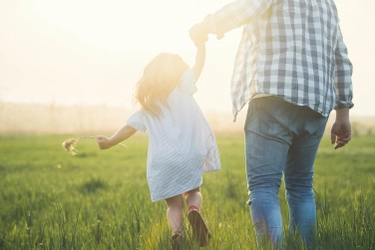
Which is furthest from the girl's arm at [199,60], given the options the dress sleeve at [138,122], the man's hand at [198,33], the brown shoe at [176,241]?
the brown shoe at [176,241]

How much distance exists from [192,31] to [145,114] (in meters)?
0.65

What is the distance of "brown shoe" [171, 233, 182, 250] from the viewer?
2.32m

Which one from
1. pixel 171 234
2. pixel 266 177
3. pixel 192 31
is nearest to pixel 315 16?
pixel 192 31

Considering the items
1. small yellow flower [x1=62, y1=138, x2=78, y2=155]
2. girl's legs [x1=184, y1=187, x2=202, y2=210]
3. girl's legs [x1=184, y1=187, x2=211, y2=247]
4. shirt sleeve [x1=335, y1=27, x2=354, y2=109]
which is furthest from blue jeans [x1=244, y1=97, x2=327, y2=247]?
small yellow flower [x1=62, y1=138, x2=78, y2=155]

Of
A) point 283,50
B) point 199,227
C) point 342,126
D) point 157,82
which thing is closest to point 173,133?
point 157,82

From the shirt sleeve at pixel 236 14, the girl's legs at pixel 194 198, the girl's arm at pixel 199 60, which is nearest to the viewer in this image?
the shirt sleeve at pixel 236 14

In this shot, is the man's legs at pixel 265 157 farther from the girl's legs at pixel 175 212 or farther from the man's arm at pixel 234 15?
the girl's legs at pixel 175 212

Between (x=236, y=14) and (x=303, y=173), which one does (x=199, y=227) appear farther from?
(x=236, y=14)

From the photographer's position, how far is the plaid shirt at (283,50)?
2.12m

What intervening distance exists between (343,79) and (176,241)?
1.40 metres

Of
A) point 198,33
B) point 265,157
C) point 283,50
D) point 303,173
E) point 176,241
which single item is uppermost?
point 198,33

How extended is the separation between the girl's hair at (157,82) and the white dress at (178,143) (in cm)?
4

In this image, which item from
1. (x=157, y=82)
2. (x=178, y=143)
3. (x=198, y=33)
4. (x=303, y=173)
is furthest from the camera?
(x=157, y=82)

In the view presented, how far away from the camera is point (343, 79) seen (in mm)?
2576
